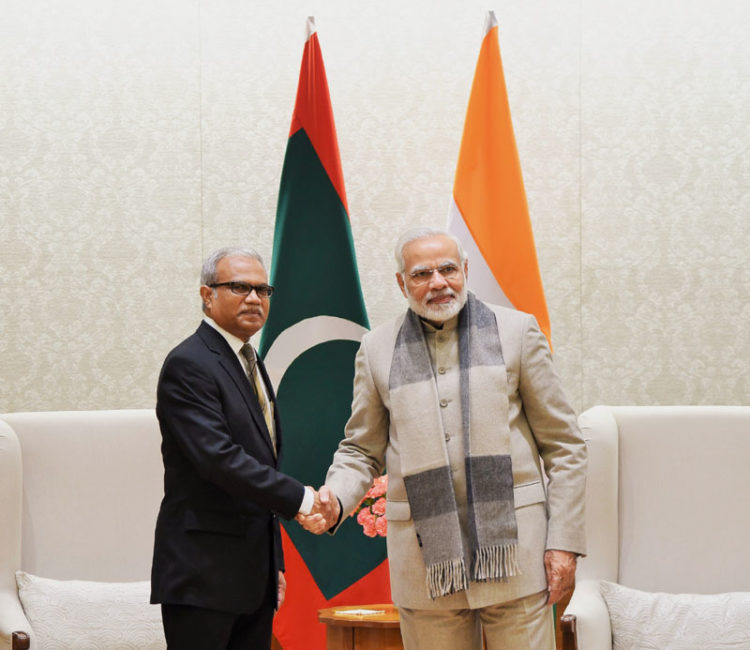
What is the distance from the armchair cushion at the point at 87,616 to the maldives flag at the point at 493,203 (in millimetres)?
1680

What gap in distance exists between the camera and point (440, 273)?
2.36m

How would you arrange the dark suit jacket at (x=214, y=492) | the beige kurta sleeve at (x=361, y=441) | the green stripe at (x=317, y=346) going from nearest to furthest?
1. the dark suit jacket at (x=214, y=492)
2. the beige kurta sleeve at (x=361, y=441)
3. the green stripe at (x=317, y=346)

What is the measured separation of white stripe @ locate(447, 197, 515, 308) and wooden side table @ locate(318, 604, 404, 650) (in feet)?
4.02

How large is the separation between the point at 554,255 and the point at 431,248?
177cm

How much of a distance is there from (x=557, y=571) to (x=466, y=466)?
0.32 meters

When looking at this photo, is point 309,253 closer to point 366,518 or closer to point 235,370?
point 366,518

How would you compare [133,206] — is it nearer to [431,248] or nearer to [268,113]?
[268,113]

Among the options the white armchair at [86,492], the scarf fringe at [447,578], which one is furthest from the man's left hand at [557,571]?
the white armchair at [86,492]

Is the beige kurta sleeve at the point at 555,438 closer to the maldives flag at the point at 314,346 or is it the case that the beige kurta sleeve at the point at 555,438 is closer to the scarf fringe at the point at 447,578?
the scarf fringe at the point at 447,578

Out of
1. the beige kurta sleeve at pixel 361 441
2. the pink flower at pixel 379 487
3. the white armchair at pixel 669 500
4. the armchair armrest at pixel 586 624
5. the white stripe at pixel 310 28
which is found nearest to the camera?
the beige kurta sleeve at pixel 361 441

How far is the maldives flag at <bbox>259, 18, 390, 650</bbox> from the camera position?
3551mm

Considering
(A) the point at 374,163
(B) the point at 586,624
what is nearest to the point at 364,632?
(B) the point at 586,624

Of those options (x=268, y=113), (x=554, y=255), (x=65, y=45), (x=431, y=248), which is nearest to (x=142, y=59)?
(x=65, y=45)

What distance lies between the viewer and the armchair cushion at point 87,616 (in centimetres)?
319
